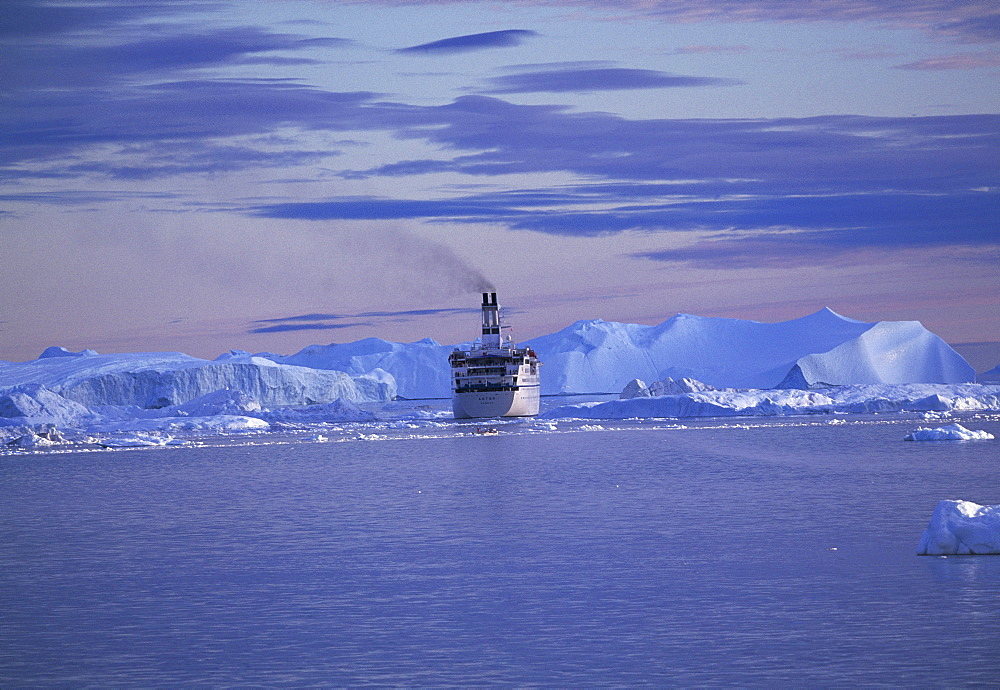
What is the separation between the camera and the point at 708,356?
103 metres

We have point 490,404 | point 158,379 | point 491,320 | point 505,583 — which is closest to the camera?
point 505,583

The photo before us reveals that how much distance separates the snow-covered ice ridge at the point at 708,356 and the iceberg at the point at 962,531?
6072 centimetres

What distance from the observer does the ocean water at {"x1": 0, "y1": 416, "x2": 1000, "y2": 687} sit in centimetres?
834

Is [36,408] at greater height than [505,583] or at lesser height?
lesser

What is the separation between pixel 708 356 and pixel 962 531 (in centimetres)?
9168

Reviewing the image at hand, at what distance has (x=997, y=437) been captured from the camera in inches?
1398

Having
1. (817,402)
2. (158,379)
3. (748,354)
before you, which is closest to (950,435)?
(817,402)

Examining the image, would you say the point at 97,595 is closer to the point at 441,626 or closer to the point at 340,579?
the point at 340,579

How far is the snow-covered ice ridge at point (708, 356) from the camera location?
72.1 m

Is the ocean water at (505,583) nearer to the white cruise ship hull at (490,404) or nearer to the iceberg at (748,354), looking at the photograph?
the white cruise ship hull at (490,404)

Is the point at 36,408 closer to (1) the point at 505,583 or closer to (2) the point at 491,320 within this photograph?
(2) the point at 491,320

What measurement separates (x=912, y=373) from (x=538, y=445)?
1578 inches

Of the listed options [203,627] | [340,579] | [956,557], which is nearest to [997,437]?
[956,557]

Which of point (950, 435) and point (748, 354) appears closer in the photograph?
point (950, 435)
